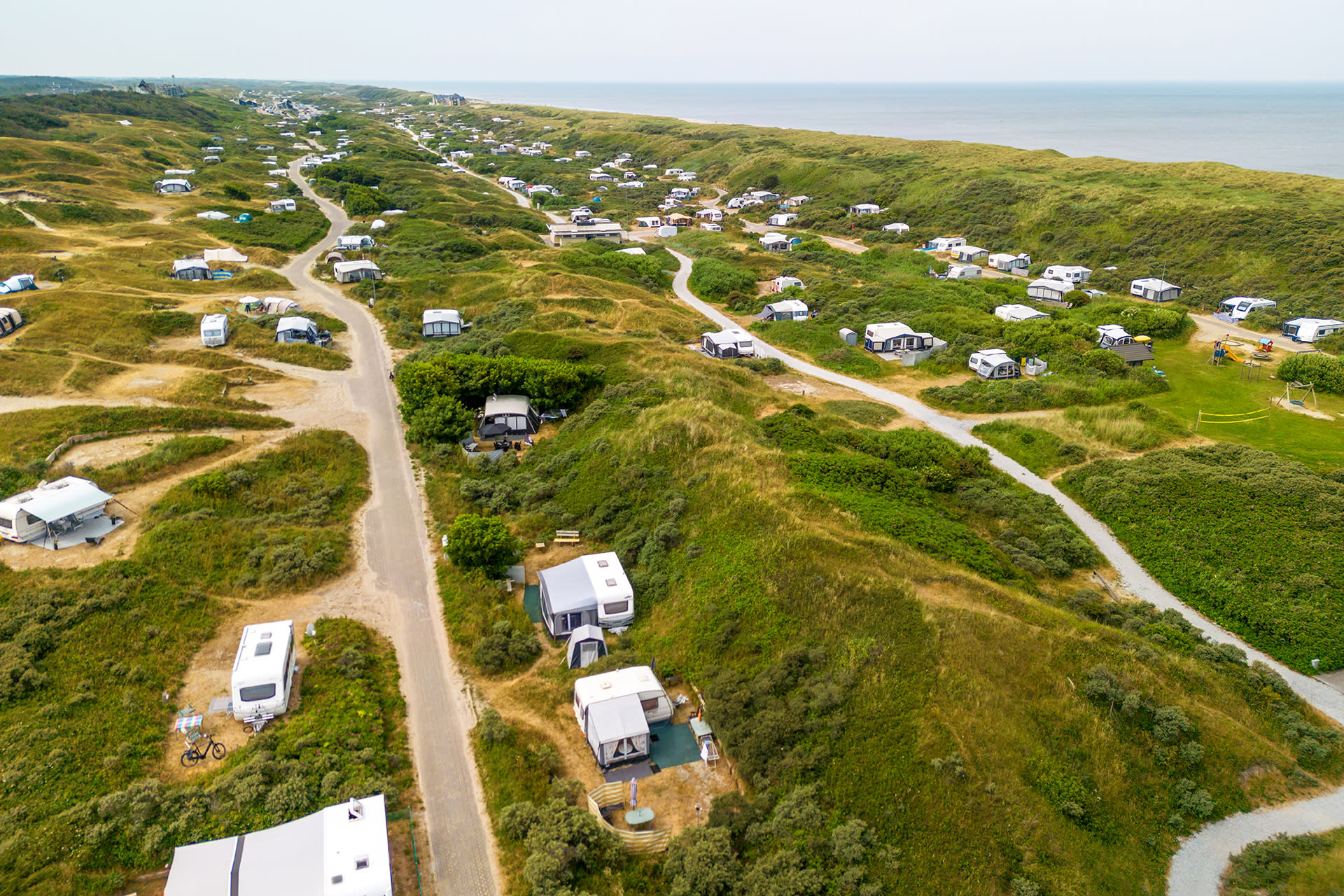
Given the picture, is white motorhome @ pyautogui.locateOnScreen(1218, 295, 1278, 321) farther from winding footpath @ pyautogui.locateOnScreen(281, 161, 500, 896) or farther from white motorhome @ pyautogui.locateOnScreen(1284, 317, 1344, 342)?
winding footpath @ pyautogui.locateOnScreen(281, 161, 500, 896)

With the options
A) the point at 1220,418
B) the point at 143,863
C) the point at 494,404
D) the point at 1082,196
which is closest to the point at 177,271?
the point at 494,404

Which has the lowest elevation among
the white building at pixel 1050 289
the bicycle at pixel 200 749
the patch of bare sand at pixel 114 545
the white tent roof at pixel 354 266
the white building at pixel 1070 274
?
the bicycle at pixel 200 749

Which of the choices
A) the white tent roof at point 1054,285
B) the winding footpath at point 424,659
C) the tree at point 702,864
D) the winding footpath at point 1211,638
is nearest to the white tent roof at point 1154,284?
the white tent roof at point 1054,285

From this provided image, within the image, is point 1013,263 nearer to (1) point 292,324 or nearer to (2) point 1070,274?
(2) point 1070,274

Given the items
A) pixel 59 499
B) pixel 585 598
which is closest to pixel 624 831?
pixel 585 598

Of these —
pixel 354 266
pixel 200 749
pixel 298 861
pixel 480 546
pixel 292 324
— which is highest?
pixel 354 266

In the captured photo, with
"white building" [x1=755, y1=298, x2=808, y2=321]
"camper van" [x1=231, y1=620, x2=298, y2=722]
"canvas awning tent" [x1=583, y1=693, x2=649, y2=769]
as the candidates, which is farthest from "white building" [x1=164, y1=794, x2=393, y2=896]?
"white building" [x1=755, y1=298, x2=808, y2=321]

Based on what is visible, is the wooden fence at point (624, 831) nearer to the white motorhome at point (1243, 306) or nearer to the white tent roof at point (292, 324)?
the white tent roof at point (292, 324)
